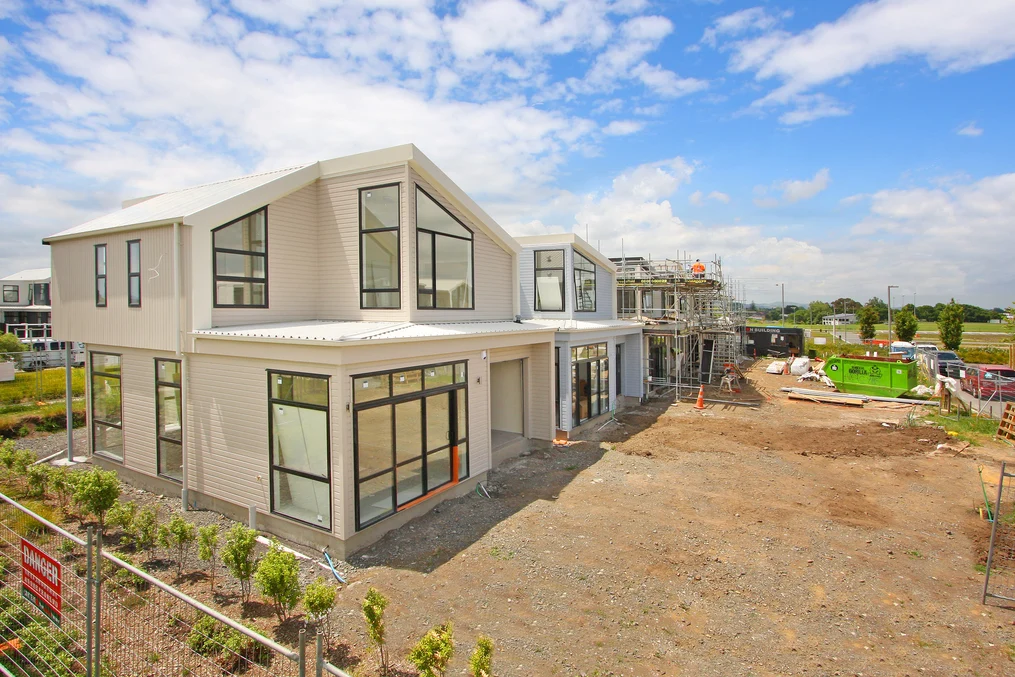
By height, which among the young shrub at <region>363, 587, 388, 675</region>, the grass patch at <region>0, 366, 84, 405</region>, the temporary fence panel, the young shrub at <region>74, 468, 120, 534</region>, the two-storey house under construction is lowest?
the temporary fence panel

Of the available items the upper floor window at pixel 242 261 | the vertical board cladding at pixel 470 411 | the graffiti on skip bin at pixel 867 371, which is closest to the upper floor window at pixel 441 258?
the vertical board cladding at pixel 470 411

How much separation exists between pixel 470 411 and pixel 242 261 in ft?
17.5

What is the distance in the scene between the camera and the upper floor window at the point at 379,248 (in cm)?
1045

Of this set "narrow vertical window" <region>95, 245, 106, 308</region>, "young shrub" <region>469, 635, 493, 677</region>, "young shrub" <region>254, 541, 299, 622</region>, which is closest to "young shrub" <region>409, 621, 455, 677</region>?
"young shrub" <region>469, 635, 493, 677</region>

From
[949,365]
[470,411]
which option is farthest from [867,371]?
[470,411]

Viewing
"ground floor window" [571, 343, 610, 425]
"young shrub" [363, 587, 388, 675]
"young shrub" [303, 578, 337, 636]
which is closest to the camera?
"young shrub" [363, 587, 388, 675]

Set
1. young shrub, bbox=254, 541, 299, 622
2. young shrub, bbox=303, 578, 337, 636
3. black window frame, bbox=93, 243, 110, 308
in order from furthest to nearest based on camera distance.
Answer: black window frame, bbox=93, 243, 110, 308
young shrub, bbox=254, 541, 299, 622
young shrub, bbox=303, 578, 337, 636

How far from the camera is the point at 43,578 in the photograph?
488 cm

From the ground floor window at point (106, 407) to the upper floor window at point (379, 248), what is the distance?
19.2ft

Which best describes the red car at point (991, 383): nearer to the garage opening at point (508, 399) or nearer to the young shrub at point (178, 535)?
the garage opening at point (508, 399)

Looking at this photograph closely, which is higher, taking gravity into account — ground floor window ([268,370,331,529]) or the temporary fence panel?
ground floor window ([268,370,331,529])

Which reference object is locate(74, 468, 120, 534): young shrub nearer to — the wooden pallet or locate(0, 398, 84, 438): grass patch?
locate(0, 398, 84, 438): grass patch

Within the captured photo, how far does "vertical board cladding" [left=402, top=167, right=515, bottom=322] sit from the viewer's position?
10.5 metres

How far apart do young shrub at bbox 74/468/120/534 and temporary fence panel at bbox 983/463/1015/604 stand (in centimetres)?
1285
